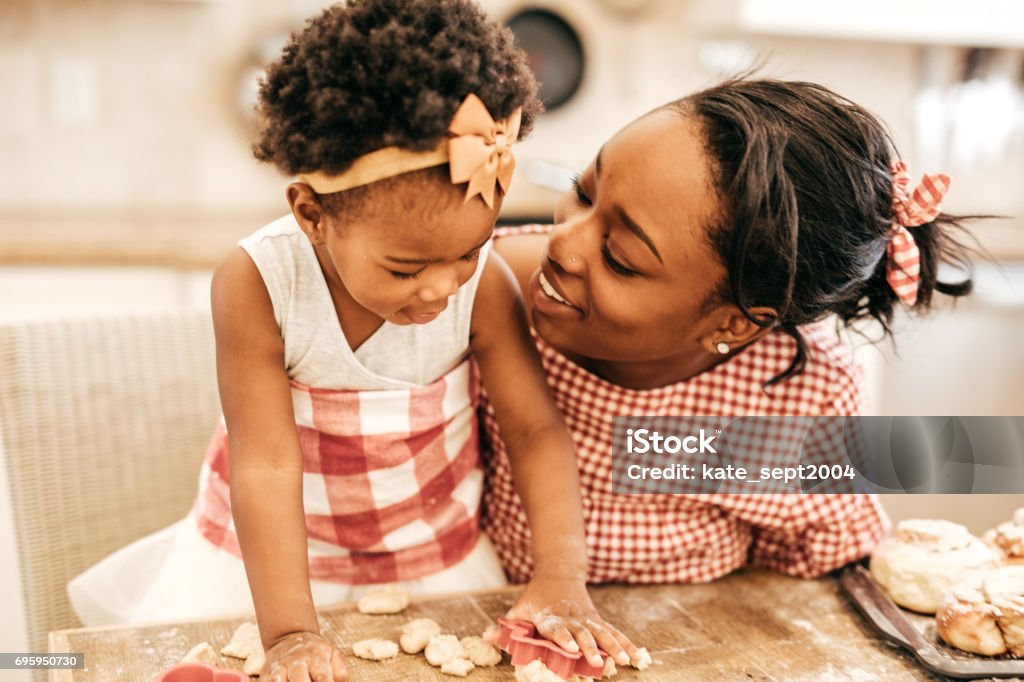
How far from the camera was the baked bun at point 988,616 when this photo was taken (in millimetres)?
911

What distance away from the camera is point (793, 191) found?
947 millimetres

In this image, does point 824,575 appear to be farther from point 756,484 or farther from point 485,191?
point 485,191

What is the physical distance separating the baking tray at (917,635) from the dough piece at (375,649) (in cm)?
51

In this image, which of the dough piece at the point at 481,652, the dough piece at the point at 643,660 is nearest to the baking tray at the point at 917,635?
the dough piece at the point at 643,660

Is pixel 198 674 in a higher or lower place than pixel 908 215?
lower

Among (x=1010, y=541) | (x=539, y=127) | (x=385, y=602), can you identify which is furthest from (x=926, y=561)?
(x=539, y=127)

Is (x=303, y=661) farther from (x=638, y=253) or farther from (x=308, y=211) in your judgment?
(x=638, y=253)

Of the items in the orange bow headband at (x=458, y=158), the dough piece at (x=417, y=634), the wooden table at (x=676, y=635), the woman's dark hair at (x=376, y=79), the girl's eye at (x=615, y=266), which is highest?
the woman's dark hair at (x=376, y=79)

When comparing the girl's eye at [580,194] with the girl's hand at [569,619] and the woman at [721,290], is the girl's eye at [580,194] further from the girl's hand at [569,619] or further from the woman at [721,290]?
the girl's hand at [569,619]

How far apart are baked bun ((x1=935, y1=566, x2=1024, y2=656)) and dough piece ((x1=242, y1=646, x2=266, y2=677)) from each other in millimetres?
682

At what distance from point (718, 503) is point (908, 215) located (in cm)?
41

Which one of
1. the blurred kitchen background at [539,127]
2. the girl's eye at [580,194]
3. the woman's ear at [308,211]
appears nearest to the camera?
the woman's ear at [308,211]

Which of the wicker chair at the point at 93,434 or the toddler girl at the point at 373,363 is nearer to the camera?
the toddler girl at the point at 373,363

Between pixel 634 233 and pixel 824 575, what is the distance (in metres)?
0.51
